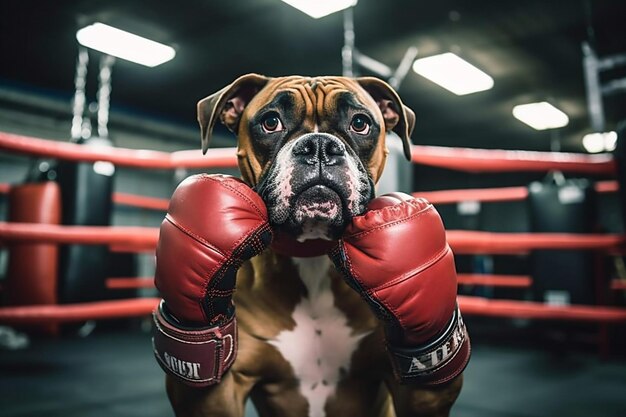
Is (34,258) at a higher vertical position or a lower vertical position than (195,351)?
lower

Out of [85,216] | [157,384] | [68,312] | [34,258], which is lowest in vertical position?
[157,384]

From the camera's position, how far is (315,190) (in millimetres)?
1041

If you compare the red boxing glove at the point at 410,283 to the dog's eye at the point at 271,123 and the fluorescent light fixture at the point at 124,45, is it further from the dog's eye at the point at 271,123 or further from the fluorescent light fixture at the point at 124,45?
the fluorescent light fixture at the point at 124,45

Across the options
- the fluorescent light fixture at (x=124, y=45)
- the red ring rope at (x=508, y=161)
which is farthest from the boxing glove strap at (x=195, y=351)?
the fluorescent light fixture at (x=124, y=45)

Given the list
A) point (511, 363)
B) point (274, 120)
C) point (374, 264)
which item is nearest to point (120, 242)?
point (274, 120)

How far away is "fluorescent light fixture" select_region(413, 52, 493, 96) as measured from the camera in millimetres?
6023

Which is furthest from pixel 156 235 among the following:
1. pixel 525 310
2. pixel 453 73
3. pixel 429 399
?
pixel 453 73

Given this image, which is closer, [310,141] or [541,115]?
[310,141]

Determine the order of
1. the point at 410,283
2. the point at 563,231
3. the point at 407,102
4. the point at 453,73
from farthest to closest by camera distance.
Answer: the point at 407,102, the point at 453,73, the point at 563,231, the point at 410,283

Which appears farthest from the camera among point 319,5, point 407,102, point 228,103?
point 407,102

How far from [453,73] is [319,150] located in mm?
5900

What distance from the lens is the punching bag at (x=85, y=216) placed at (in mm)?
3262

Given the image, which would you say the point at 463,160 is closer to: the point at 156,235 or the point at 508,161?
the point at 508,161

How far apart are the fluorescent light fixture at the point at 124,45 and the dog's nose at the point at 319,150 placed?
463 cm
